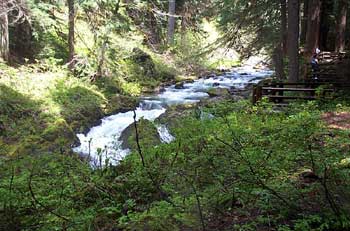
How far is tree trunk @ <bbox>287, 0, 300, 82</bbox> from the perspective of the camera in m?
14.4

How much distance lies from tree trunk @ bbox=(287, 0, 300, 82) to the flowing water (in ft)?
17.8

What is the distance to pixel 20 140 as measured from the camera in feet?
45.0

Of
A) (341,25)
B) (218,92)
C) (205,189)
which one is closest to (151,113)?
(218,92)

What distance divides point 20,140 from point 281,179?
10.2 m

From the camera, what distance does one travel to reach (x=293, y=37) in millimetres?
14984

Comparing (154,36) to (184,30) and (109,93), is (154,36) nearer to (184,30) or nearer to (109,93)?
(184,30)

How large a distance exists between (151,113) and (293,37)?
675 cm

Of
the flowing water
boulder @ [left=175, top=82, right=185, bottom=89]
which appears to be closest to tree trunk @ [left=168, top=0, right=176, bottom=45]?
the flowing water

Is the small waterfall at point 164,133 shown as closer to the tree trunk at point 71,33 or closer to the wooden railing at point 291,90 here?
the wooden railing at point 291,90

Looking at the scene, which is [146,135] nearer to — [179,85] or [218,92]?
[218,92]

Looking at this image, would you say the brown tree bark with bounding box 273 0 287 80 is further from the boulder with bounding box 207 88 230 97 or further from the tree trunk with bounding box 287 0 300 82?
the tree trunk with bounding box 287 0 300 82

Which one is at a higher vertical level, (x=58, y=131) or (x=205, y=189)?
(x=205, y=189)

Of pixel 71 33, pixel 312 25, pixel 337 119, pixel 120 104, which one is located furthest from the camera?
pixel 71 33

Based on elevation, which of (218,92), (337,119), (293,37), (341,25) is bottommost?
(218,92)
